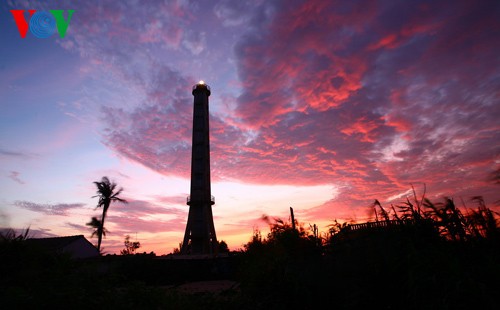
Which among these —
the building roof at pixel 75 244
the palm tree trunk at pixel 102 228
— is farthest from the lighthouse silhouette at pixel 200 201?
the building roof at pixel 75 244

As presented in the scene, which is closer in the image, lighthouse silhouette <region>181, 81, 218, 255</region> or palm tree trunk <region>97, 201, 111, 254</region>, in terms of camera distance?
palm tree trunk <region>97, 201, 111, 254</region>

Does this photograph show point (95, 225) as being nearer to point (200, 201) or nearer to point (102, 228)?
point (102, 228)

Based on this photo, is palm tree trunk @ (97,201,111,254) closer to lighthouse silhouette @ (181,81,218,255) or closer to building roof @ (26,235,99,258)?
building roof @ (26,235,99,258)

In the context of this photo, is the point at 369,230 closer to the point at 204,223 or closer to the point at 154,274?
the point at 154,274

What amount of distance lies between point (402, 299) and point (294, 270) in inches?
120

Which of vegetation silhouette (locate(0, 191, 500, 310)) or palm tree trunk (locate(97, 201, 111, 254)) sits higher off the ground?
palm tree trunk (locate(97, 201, 111, 254))

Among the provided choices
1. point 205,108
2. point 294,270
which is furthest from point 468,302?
point 205,108

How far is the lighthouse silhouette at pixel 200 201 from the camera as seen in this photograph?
3250cm

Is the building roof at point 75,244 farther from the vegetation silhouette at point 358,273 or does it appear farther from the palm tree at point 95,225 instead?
the vegetation silhouette at point 358,273

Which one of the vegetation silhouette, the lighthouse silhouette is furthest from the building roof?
the vegetation silhouette

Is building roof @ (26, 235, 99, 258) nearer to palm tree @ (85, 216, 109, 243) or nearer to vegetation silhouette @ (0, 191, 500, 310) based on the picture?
palm tree @ (85, 216, 109, 243)

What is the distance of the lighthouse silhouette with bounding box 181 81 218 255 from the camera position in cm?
3250

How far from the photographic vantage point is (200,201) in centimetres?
3334

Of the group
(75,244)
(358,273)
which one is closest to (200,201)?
(75,244)
